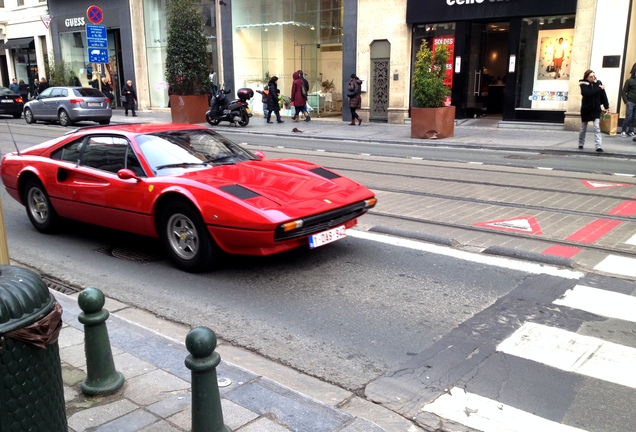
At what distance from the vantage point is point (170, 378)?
3.69 metres

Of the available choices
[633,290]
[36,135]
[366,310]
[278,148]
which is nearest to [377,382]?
[366,310]

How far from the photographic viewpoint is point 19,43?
37531mm

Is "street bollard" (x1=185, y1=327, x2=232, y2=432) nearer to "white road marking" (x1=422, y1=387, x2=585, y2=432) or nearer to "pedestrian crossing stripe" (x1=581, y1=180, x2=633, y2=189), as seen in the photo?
"white road marking" (x1=422, y1=387, x2=585, y2=432)

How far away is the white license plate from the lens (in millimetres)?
5688

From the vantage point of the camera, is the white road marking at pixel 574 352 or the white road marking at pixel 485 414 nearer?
the white road marking at pixel 485 414

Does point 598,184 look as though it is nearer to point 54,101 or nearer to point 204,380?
point 204,380

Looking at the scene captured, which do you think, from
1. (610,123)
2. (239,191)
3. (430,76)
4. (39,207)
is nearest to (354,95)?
(430,76)

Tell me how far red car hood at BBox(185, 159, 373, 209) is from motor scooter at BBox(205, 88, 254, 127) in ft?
53.2

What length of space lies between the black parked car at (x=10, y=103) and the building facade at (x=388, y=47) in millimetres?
5826

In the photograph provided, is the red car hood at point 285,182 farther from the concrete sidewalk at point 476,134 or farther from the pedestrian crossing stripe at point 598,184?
the concrete sidewalk at point 476,134

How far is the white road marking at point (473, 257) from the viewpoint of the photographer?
19.1ft

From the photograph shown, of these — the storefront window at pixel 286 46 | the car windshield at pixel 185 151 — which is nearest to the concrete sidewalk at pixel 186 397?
the car windshield at pixel 185 151

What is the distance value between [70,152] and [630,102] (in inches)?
587

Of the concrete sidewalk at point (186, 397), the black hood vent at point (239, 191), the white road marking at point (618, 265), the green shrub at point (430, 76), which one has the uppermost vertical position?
the green shrub at point (430, 76)
